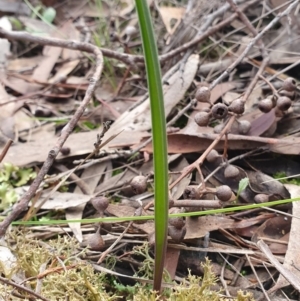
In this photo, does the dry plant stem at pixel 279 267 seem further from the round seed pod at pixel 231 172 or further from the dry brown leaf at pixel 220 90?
the dry brown leaf at pixel 220 90

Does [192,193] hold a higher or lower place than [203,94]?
lower

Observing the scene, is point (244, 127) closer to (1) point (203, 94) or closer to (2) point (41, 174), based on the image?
(1) point (203, 94)

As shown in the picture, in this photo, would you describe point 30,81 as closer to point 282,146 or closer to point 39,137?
point 39,137

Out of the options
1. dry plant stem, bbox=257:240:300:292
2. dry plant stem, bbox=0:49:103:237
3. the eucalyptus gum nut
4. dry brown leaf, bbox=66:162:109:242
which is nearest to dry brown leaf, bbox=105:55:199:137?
dry brown leaf, bbox=66:162:109:242

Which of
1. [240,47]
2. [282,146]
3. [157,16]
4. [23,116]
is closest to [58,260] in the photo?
[282,146]

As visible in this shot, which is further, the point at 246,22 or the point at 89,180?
the point at 246,22

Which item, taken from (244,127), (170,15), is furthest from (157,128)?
(170,15)

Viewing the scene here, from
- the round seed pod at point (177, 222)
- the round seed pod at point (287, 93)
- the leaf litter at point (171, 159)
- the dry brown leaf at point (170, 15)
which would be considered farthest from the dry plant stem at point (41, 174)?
the dry brown leaf at point (170, 15)
